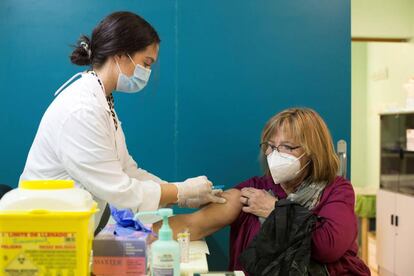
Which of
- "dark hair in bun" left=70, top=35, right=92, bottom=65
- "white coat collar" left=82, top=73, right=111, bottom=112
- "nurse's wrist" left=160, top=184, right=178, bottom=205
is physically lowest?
"nurse's wrist" left=160, top=184, right=178, bottom=205

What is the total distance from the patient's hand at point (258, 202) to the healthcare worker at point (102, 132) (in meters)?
0.10

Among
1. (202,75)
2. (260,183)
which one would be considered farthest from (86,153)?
(202,75)

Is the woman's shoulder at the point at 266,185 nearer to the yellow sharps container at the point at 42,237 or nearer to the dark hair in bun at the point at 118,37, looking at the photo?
the dark hair in bun at the point at 118,37

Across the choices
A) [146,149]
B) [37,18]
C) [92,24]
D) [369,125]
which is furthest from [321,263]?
[369,125]

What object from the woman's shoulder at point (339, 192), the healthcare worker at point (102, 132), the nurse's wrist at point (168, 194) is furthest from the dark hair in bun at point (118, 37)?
the woman's shoulder at point (339, 192)

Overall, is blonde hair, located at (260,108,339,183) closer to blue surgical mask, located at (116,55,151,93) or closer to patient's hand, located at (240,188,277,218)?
patient's hand, located at (240,188,277,218)

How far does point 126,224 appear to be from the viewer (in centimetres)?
113

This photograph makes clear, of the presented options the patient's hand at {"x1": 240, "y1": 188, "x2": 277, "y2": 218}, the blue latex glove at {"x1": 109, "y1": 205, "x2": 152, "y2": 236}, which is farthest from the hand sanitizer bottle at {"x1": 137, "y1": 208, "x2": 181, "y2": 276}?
the patient's hand at {"x1": 240, "y1": 188, "x2": 277, "y2": 218}

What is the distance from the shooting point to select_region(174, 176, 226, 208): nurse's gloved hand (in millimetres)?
1538

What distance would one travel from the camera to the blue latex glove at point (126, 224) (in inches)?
42.4

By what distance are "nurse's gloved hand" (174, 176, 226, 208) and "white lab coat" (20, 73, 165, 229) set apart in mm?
172

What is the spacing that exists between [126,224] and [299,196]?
2.36 feet

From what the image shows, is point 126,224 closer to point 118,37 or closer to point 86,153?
point 86,153

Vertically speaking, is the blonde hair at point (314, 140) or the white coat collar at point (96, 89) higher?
the white coat collar at point (96, 89)
